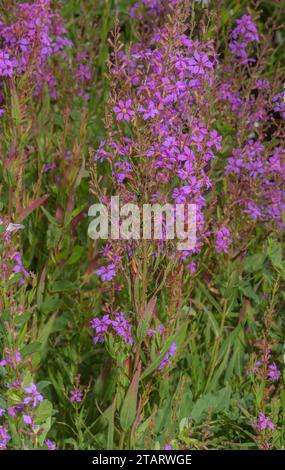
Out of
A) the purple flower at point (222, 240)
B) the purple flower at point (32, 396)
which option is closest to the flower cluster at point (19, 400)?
the purple flower at point (32, 396)

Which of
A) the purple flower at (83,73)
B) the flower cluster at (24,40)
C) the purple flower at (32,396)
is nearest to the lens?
the purple flower at (32,396)

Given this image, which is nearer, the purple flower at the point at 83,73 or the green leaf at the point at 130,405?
the green leaf at the point at 130,405

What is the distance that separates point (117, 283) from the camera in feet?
9.80

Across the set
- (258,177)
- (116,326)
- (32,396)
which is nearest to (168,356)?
(116,326)

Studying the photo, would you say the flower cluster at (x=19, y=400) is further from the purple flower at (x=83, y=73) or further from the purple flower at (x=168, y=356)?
the purple flower at (x=83, y=73)

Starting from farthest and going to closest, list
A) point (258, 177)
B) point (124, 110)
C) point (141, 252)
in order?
point (258, 177) → point (124, 110) → point (141, 252)

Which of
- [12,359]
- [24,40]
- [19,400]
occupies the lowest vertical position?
[19,400]

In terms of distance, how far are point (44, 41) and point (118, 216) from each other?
888 mm

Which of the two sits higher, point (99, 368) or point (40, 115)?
point (40, 115)

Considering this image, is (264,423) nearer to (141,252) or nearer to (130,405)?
(130,405)

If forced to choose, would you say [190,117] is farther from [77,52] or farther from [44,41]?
[77,52]

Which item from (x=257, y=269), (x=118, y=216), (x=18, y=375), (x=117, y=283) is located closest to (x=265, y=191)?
(x=257, y=269)

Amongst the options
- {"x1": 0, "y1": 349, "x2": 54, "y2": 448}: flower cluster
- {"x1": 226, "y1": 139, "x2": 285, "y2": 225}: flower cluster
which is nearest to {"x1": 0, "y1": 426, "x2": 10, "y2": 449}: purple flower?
{"x1": 0, "y1": 349, "x2": 54, "y2": 448}: flower cluster
